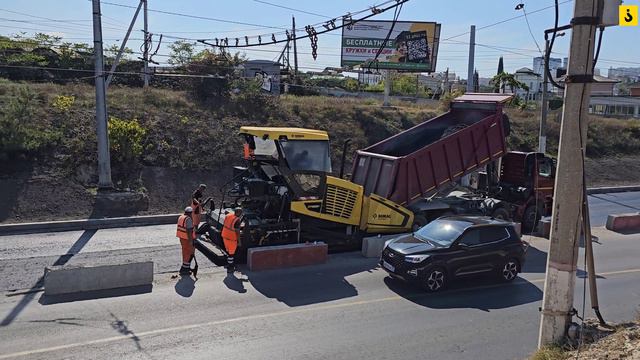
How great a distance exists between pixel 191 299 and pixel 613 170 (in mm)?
30146

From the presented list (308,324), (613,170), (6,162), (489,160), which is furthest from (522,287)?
(613,170)

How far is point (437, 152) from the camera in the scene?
15766mm

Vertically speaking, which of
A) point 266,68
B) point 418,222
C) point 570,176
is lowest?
point 418,222

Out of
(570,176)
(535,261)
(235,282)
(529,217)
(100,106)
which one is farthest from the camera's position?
(529,217)

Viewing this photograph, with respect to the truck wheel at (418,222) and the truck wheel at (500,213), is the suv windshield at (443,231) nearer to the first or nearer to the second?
the truck wheel at (418,222)

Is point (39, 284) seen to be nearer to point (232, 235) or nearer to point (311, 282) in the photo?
point (232, 235)

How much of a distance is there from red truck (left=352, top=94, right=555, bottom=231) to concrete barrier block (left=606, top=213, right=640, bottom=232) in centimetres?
205

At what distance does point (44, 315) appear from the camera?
29.3 feet

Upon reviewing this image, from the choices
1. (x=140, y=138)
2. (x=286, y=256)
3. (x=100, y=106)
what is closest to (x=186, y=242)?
(x=286, y=256)

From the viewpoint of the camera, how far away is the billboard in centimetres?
3700

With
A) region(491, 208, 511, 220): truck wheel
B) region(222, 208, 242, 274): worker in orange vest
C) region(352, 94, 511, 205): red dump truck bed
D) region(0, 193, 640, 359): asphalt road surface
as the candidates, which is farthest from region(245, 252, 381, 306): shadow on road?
region(491, 208, 511, 220): truck wheel

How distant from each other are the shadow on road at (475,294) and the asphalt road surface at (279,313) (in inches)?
0.9

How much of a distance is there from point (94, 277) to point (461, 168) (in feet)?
34.8

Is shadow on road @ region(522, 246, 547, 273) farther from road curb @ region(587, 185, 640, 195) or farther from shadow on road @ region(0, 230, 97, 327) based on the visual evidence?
road curb @ region(587, 185, 640, 195)
